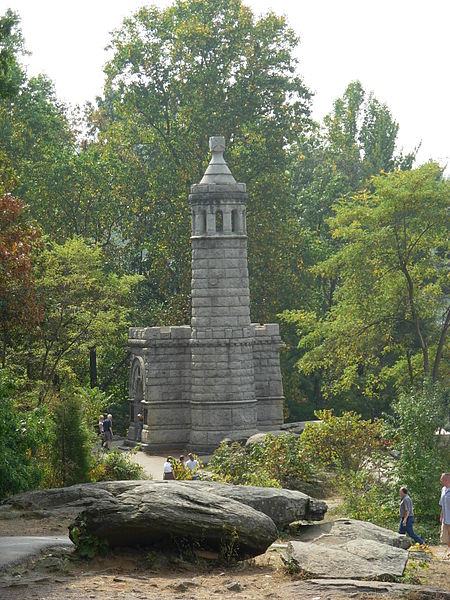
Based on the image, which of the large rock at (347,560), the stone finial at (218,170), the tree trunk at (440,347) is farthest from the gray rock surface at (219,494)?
the tree trunk at (440,347)

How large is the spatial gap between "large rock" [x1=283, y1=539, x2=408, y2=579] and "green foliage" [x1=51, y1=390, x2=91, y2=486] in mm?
8963

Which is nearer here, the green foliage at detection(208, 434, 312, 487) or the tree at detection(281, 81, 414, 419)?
the green foliage at detection(208, 434, 312, 487)

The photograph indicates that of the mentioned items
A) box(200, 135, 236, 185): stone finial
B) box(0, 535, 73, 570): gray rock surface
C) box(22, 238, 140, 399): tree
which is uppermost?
box(200, 135, 236, 185): stone finial

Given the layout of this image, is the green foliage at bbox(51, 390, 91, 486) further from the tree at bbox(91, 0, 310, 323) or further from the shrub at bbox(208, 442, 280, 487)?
the tree at bbox(91, 0, 310, 323)

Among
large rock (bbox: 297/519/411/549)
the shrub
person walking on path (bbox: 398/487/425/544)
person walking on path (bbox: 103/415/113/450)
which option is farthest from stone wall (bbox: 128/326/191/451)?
large rock (bbox: 297/519/411/549)

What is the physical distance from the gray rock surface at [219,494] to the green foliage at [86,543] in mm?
1085

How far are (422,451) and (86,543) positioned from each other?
1192 centimetres

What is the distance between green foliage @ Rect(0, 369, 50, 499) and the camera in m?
20.7

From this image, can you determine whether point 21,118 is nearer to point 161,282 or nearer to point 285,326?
point 161,282

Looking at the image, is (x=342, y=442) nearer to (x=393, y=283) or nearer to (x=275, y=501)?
(x=393, y=283)

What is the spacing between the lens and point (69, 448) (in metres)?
22.9

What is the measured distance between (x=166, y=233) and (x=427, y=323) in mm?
A: 12375

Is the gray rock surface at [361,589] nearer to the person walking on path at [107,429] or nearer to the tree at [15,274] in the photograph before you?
the tree at [15,274]

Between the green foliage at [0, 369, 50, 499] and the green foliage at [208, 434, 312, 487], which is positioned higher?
the green foliage at [0, 369, 50, 499]
